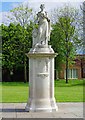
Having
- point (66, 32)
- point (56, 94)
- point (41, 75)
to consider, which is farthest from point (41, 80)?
point (66, 32)

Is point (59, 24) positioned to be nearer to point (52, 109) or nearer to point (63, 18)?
point (63, 18)

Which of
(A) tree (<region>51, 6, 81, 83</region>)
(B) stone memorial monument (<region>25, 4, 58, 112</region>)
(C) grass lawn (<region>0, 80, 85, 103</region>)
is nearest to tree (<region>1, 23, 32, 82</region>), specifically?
(A) tree (<region>51, 6, 81, 83</region>)

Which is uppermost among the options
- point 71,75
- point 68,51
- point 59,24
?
point 59,24

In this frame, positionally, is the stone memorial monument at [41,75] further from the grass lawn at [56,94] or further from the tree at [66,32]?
the tree at [66,32]

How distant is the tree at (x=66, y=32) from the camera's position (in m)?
52.3

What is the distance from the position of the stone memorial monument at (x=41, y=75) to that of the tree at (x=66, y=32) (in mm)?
36836

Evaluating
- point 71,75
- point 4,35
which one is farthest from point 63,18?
point 71,75

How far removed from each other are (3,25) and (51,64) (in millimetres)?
41947

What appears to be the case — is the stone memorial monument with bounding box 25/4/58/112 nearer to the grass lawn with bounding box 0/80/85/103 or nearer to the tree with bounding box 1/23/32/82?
the grass lawn with bounding box 0/80/85/103

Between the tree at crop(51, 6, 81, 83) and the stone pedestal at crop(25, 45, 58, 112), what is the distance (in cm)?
3697

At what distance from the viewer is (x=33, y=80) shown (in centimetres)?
1453

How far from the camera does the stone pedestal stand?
14.4 meters

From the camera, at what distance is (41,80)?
14.5m

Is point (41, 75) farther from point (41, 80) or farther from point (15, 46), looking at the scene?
point (15, 46)
